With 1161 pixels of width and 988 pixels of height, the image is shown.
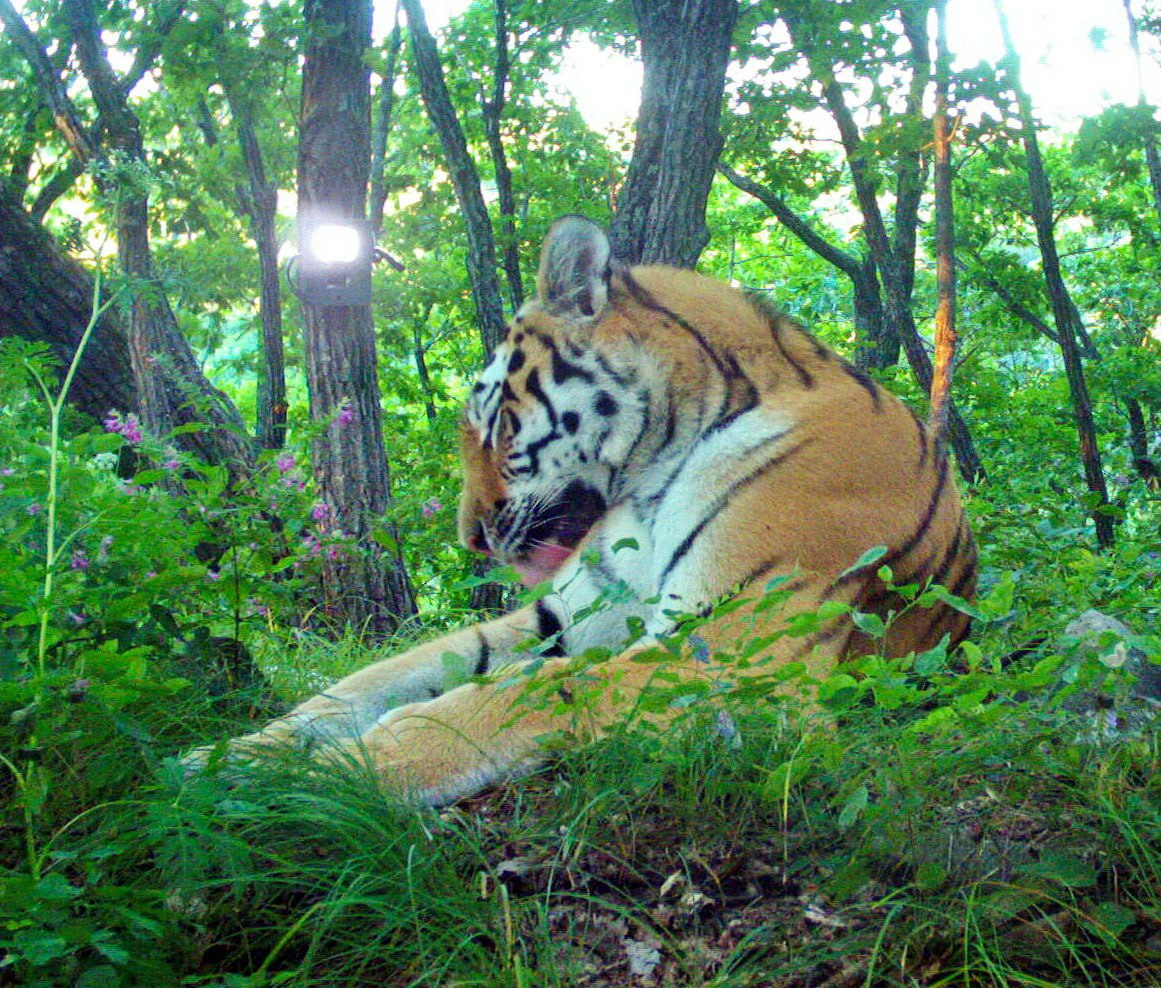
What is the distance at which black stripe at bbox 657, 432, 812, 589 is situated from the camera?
2771 millimetres

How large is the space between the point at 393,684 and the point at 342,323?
3.18m

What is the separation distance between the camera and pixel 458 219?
11.5 metres

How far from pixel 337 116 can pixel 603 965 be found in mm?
5182

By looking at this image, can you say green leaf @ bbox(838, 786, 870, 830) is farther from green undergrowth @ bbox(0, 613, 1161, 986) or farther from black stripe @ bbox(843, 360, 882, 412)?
black stripe @ bbox(843, 360, 882, 412)

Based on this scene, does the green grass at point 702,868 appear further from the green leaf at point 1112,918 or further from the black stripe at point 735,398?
the black stripe at point 735,398

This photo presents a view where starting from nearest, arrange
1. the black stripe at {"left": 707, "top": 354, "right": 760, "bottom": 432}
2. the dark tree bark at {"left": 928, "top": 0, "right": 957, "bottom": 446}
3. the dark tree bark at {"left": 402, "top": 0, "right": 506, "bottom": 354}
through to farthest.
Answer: the black stripe at {"left": 707, "top": 354, "right": 760, "bottom": 432}, the dark tree bark at {"left": 928, "top": 0, "right": 957, "bottom": 446}, the dark tree bark at {"left": 402, "top": 0, "right": 506, "bottom": 354}

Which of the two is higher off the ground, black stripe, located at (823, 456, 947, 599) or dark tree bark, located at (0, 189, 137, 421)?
dark tree bark, located at (0, 189, 137, 421)

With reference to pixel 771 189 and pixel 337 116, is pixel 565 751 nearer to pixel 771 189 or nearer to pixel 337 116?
pixel 337 116

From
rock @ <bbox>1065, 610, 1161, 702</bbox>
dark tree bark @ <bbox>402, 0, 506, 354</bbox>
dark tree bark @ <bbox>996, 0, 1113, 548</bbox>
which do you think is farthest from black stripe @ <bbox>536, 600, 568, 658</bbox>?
dark tree bark @ <bbox>996, 0, 1113, 548</bbox>

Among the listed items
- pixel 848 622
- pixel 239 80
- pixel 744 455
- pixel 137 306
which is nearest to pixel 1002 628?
pixel 848 622

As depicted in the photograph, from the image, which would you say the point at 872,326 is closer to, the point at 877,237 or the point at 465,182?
the point at 877,237

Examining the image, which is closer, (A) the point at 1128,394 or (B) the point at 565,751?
(B) the point at 565,751

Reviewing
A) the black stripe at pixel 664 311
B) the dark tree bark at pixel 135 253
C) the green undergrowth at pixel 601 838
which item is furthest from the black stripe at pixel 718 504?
the dark tree bark at pixel 135 253

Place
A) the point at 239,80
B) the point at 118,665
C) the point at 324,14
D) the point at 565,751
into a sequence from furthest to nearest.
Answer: the point at 239,80, the point at 324,14, the point at 565,751, the point at 118,665
